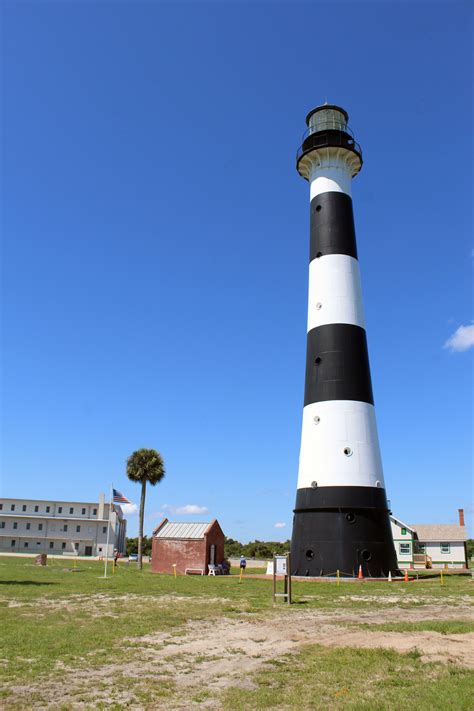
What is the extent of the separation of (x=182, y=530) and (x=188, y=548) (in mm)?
1866

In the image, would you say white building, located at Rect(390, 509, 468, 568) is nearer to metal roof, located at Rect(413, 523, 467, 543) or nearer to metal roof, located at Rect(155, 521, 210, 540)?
metal roof, located at Rect(413, 523, 467, 543)

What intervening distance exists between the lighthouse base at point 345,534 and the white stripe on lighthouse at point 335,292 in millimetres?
8648

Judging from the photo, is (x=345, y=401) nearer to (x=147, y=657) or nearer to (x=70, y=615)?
(x=70, y=615)

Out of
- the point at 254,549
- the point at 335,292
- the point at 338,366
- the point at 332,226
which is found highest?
the point at 332,226


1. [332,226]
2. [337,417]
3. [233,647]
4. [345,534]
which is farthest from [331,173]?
[233,647]

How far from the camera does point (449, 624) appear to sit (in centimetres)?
1352

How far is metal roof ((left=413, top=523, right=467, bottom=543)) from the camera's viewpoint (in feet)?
168

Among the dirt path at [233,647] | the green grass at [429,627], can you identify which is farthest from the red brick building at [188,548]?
the green grass at [429,627]

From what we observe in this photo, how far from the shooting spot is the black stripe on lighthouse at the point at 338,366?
27.6 meters

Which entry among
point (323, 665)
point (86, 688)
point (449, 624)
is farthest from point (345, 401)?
point (86, 688)

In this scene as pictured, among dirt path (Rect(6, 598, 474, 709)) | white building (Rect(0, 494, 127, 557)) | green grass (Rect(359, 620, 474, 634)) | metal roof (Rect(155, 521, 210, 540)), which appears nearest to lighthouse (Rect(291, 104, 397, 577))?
dirt path (Rect(6, 598, 474, 709))

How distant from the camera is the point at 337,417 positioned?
2703cm

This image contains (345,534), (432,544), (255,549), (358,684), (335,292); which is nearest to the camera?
(358,684)

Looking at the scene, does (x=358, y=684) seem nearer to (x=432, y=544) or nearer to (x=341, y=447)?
(x=341, y=447)
